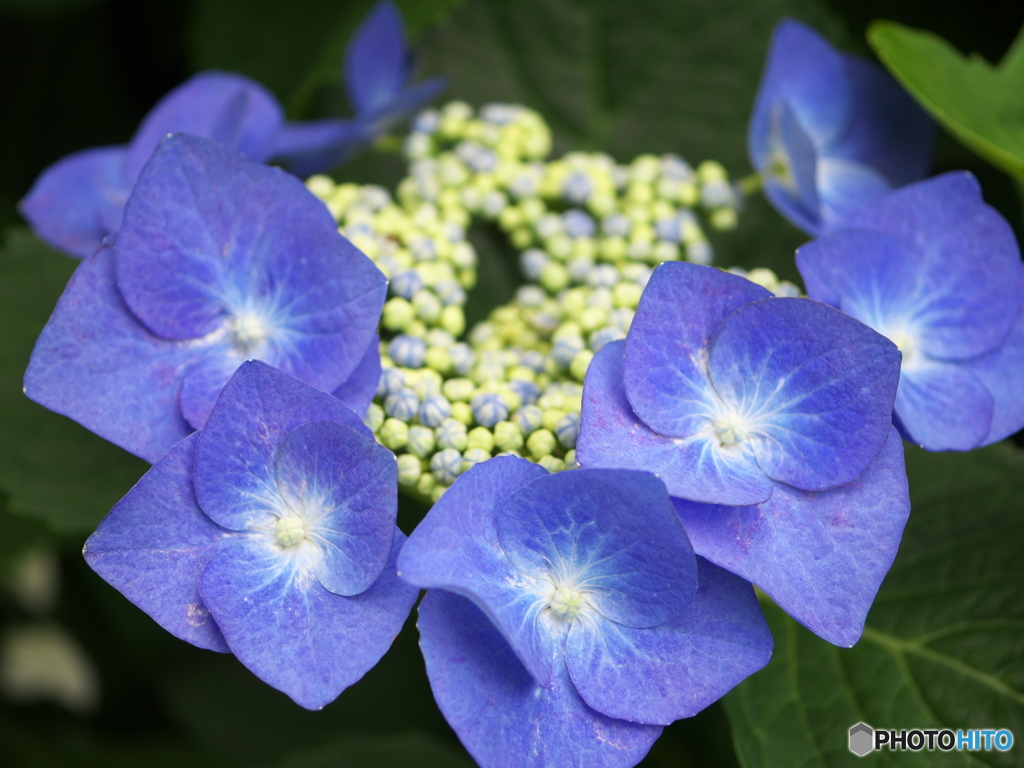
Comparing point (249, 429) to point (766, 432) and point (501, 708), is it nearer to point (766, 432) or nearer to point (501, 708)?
point (501, 708)

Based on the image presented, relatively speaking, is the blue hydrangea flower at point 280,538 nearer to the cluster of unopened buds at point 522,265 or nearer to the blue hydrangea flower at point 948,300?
the cluster of unopened buds at point 522,265

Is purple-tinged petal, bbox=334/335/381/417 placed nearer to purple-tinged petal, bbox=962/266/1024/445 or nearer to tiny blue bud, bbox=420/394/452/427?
tiny blue bud, bbox=420/394/452/427

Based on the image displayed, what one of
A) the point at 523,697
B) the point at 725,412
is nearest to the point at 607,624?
the point at 523,697

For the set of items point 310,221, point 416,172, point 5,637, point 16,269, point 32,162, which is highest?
point 310,221

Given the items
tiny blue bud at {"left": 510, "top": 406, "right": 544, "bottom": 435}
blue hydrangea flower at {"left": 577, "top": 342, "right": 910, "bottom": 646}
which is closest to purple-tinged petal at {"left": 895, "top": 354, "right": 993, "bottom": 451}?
blue hydrangea flower at {"left": 577, "top": 342, "right": 910, "bottom": 646}

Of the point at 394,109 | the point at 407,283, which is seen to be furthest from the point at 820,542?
the point at 394,109

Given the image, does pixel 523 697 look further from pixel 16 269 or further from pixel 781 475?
pixel 16 269

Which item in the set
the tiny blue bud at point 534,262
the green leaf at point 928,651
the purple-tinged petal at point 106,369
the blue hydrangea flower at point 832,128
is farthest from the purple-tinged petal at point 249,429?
the blue hydrangea flower at point 832,128
